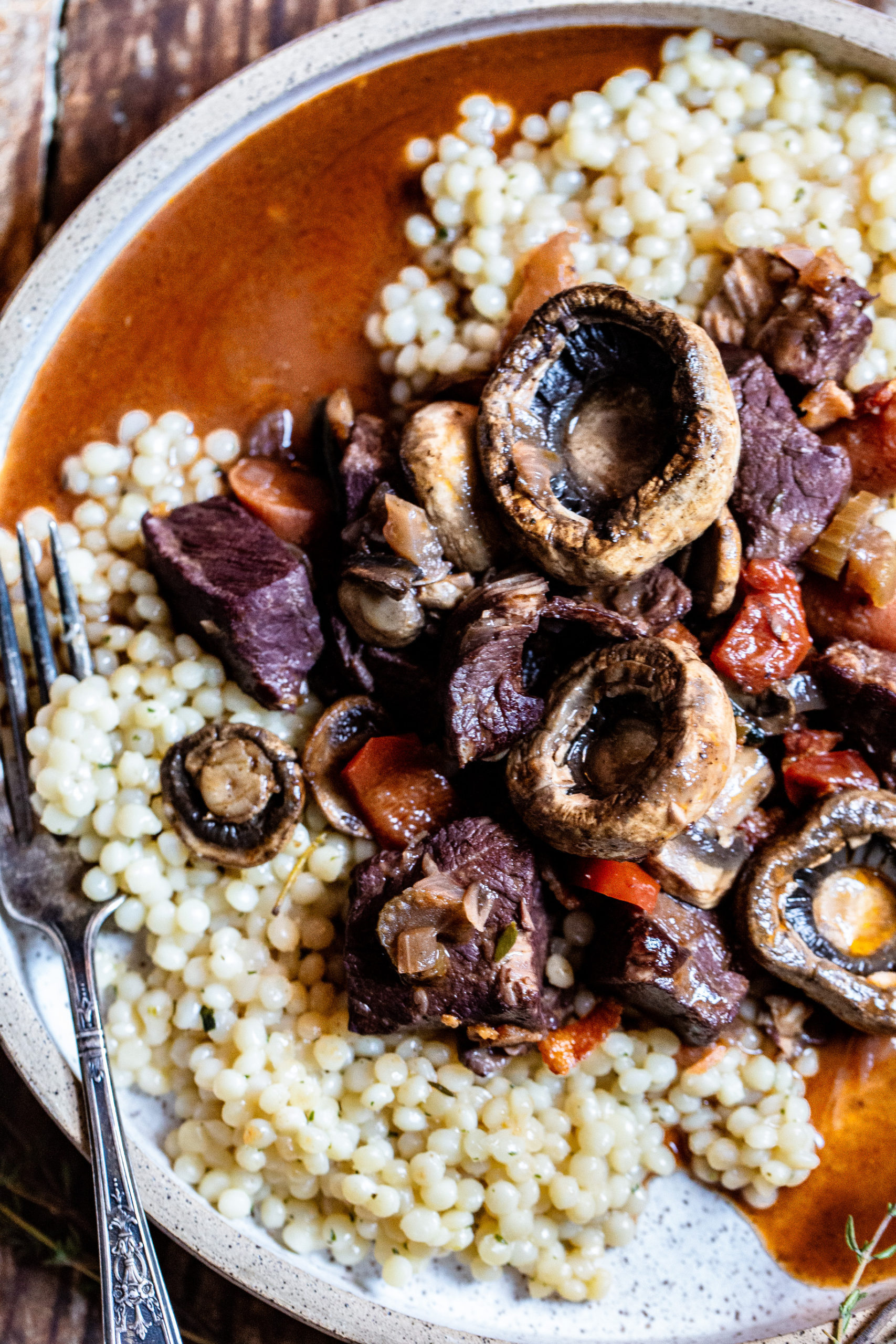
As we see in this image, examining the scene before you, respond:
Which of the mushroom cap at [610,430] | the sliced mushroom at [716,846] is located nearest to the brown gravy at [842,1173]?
the sliced mushroom at [716,846]

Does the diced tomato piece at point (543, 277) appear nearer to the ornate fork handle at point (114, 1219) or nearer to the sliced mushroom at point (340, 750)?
the sliced mushroom at point (340, 750)

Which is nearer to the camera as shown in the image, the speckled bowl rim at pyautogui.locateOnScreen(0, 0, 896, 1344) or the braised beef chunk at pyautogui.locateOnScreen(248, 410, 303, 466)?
the speckled bowl rim at pyautogui.locateOnScreen(0, 0, 896, 1344)

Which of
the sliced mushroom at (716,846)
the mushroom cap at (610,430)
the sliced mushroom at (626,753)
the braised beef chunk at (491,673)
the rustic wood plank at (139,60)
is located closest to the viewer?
the sliced mushroom at (626,753)

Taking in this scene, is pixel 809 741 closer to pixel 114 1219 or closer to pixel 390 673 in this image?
pixel 390 673

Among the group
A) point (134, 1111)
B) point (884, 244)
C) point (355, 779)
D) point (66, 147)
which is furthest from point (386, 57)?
point (134, 1111)

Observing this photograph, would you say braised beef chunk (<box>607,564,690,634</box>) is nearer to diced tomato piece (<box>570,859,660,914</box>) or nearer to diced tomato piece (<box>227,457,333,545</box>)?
diced tomato piece (<box>570,859,660,914</box>)

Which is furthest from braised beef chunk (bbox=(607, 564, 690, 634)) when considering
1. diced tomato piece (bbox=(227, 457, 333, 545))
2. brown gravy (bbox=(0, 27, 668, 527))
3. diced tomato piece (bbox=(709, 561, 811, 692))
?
brown gravy (bbox=(0, 27, 668, 527))
